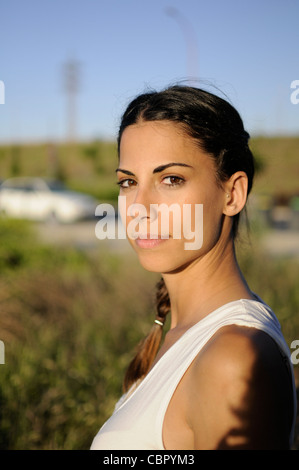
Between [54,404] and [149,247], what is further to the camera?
[54,404]

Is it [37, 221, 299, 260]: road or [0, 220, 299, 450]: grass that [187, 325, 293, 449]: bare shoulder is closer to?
[0, 220, 299, 450]: grass

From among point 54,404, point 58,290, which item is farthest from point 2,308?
point 54,404

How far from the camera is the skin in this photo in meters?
1.07

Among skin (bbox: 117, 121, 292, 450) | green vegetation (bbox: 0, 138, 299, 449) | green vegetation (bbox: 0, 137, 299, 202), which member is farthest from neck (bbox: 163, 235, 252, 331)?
green vegetation (bbox: 0, 137, 299, 202)

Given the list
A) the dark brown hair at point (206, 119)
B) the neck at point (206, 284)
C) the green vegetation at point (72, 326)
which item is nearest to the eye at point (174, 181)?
the dark brown hair at point (206, 119)

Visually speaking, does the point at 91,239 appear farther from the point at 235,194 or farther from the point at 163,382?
the point at 163,382

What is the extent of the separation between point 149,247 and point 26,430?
2.14 metres

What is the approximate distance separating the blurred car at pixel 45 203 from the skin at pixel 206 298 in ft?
63.8

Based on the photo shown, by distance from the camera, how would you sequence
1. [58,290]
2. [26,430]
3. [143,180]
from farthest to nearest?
[58,290]
[26,430]
[143,180]

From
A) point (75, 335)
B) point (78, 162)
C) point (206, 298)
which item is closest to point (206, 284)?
point (206, 298)
